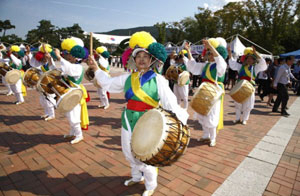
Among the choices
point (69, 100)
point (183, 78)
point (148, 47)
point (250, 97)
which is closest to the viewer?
point (148, 47)

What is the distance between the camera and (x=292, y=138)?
469 cm

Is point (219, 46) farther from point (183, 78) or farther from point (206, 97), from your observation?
point (183, 78)

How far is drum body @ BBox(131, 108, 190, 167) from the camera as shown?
1.92 meters

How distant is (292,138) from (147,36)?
15.2 ft

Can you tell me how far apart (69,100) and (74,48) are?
1.08m

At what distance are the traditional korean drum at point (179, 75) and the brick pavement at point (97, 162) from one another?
5.13ft

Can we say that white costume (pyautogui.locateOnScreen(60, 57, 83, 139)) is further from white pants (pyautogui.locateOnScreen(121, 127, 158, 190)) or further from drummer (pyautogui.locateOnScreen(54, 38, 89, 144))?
white pants (pyautogui.locateOnScreen(121, 127, 158, 190))

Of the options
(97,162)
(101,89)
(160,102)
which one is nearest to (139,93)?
(160,102)

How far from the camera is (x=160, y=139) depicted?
6.26 feet

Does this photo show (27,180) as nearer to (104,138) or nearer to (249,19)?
(104,138)

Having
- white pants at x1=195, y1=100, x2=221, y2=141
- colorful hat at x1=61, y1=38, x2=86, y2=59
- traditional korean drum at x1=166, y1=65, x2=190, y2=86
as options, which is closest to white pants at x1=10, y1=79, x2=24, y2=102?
colorful hat at x1=61, y1=38, x2=86, y2=59

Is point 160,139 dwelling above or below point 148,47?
below

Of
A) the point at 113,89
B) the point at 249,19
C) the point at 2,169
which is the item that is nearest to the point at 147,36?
the point at 113,89

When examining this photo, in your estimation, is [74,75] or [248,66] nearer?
[74,75]
